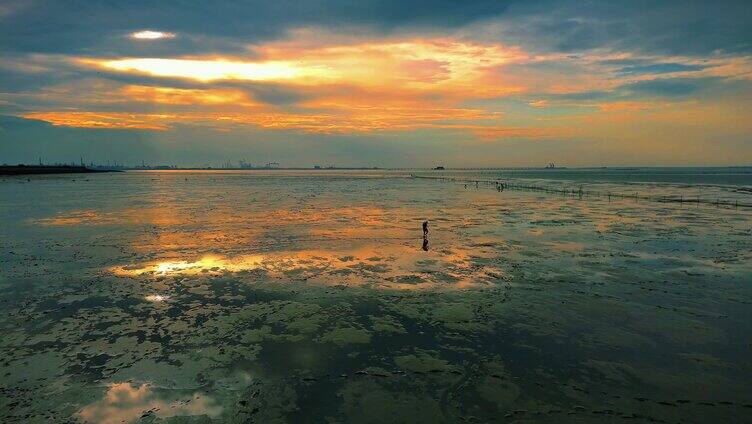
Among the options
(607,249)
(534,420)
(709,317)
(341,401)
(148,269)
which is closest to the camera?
(534,420)

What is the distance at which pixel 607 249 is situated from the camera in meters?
23.7

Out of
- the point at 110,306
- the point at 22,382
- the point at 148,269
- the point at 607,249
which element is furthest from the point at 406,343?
the point at 607,249

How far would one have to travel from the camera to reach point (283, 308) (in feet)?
46.3

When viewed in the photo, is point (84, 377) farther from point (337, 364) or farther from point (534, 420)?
point (534, 420)

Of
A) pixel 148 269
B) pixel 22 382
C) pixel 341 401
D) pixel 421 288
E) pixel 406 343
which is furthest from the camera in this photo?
pixel 148 269

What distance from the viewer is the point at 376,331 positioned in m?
12.1

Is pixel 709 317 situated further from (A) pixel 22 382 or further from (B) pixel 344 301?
(A) pixel 22 382

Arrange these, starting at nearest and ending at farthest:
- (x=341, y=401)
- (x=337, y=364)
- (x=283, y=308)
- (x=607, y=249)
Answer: (x=341, y=401) → (x=337, y=364) → (x=283, y=308) → (x=607, y=249)

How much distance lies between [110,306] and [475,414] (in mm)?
11905

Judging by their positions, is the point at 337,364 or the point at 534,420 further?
the point at 337,364

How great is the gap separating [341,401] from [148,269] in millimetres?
14098

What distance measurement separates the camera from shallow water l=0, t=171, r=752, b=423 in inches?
338

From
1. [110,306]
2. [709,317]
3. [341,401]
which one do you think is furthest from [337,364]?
[709,317]

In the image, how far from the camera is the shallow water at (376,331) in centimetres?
859
